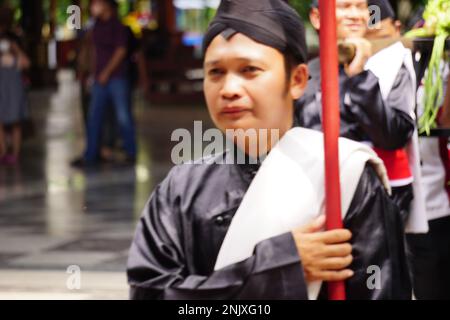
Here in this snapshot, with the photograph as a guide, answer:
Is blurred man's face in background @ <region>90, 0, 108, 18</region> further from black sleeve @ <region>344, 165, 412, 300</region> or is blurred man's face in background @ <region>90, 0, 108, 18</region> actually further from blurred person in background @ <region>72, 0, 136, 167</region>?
black sleeve @ <region>344, 165, 412, 300</region>

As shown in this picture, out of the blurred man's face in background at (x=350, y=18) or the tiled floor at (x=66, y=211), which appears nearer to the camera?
the blurred man's face in background at (x=350, y=18)

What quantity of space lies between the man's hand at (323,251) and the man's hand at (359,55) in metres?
1.60

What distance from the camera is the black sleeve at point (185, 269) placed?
2672 mm

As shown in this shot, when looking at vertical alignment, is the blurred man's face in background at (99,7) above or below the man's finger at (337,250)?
above

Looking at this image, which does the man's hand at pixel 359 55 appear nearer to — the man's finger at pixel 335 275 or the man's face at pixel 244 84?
the man's face at pixel 244 84

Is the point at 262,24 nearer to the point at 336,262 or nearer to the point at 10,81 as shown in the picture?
the point at 336,262

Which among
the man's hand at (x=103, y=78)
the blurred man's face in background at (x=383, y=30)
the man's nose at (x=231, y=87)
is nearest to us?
the man's nose at (x=231, y=87)

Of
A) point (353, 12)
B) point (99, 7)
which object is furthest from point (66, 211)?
point (353, 12)

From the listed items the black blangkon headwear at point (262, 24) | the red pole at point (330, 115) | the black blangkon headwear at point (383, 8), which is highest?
the black blangkon headwear at point (383, 8)

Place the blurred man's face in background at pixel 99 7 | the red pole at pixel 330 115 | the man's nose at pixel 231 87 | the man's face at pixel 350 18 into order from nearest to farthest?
the red pole at pixel 330 115 < the man's nose at pixel 231 87 < the man's face at pixel 350 18 < the blurred man's face in background at pixel 99 7

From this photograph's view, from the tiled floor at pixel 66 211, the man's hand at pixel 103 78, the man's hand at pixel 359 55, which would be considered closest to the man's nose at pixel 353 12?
the man's hand at pixel 359 55

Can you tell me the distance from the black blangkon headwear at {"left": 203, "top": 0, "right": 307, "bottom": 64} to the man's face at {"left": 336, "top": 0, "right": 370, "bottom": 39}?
157 centimetres
